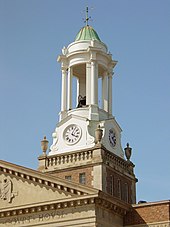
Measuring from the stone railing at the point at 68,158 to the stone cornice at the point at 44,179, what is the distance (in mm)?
5897

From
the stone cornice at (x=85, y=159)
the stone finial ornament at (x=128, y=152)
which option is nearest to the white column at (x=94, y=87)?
the stone finial ornament at (x=128, y=152)

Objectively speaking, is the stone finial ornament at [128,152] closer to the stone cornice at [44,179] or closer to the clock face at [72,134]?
the clock face at [72,134]

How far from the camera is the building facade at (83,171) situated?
39781 millimetres

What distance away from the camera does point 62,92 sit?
52219mm

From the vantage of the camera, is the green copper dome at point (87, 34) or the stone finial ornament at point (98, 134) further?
the green copper dome at point (87, 34)

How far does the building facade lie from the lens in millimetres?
39781

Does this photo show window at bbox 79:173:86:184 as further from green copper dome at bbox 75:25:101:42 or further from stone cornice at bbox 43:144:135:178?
green copper dome at bbox 75:25:101:42

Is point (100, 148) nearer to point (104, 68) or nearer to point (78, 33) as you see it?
point (104, 68)

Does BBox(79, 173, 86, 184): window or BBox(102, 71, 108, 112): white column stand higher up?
BBox(102, 71, 108, 112): white column

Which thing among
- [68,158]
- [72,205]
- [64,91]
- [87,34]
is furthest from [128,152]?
[72,205]

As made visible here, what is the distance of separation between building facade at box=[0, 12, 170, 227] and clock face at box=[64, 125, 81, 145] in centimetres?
8

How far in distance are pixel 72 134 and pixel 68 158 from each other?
2353 mm

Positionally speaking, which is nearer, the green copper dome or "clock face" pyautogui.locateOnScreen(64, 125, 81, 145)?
"clock face" pyautogui.locateOnScreen(64, 125, 81, 145)

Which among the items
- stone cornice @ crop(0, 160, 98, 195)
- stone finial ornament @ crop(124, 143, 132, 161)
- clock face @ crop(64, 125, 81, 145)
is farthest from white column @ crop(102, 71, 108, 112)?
stone cornice @ crop(0, 160, 98, 195)
